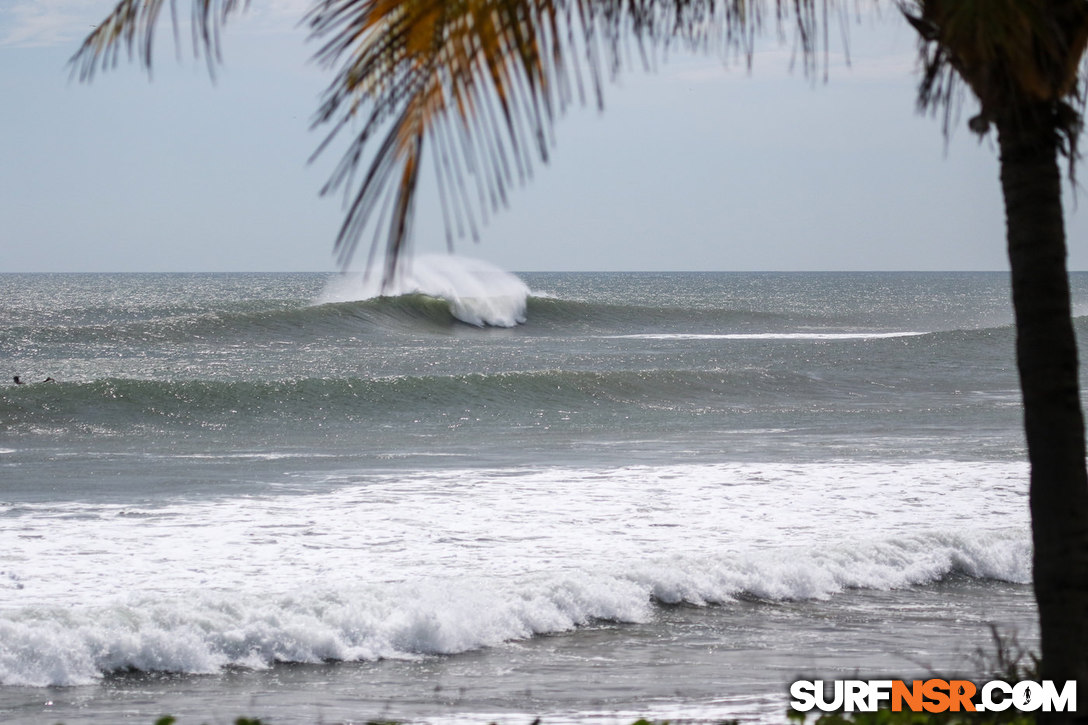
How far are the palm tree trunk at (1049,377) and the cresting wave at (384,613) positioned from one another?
16.1 ft

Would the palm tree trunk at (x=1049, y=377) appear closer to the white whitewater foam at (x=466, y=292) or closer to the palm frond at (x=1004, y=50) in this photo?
the palm frond at (x=1004, y=50)

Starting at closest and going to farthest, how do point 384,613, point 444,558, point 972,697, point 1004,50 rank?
1. point 1004,50
2. point 972,697
3. point 384,613
4. point 444,558

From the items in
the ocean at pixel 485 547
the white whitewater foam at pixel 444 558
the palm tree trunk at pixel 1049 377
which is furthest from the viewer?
the white whitewater foam at pixel 444 558

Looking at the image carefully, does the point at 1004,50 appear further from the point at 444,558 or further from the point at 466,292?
the point at 466,292

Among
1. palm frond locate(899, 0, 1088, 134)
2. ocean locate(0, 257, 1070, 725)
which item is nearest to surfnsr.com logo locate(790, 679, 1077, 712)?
ocean locate(0, 257, 1070, 725)

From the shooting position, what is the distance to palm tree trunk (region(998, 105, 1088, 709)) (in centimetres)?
277

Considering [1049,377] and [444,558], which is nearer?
[1049,377]

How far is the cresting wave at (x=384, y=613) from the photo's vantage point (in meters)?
6.89

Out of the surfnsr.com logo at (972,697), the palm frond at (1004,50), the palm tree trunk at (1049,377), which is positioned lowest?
the surfnsr.com logo at (972,697)

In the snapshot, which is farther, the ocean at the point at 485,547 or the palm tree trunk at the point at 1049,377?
the ocean at the point at 485,547

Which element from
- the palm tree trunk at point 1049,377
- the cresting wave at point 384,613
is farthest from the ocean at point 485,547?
the palm tree trunk at point 1049,377

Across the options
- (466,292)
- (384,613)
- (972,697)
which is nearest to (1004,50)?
(972,697)

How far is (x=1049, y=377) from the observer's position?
2.80m

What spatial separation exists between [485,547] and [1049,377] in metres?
7.21
